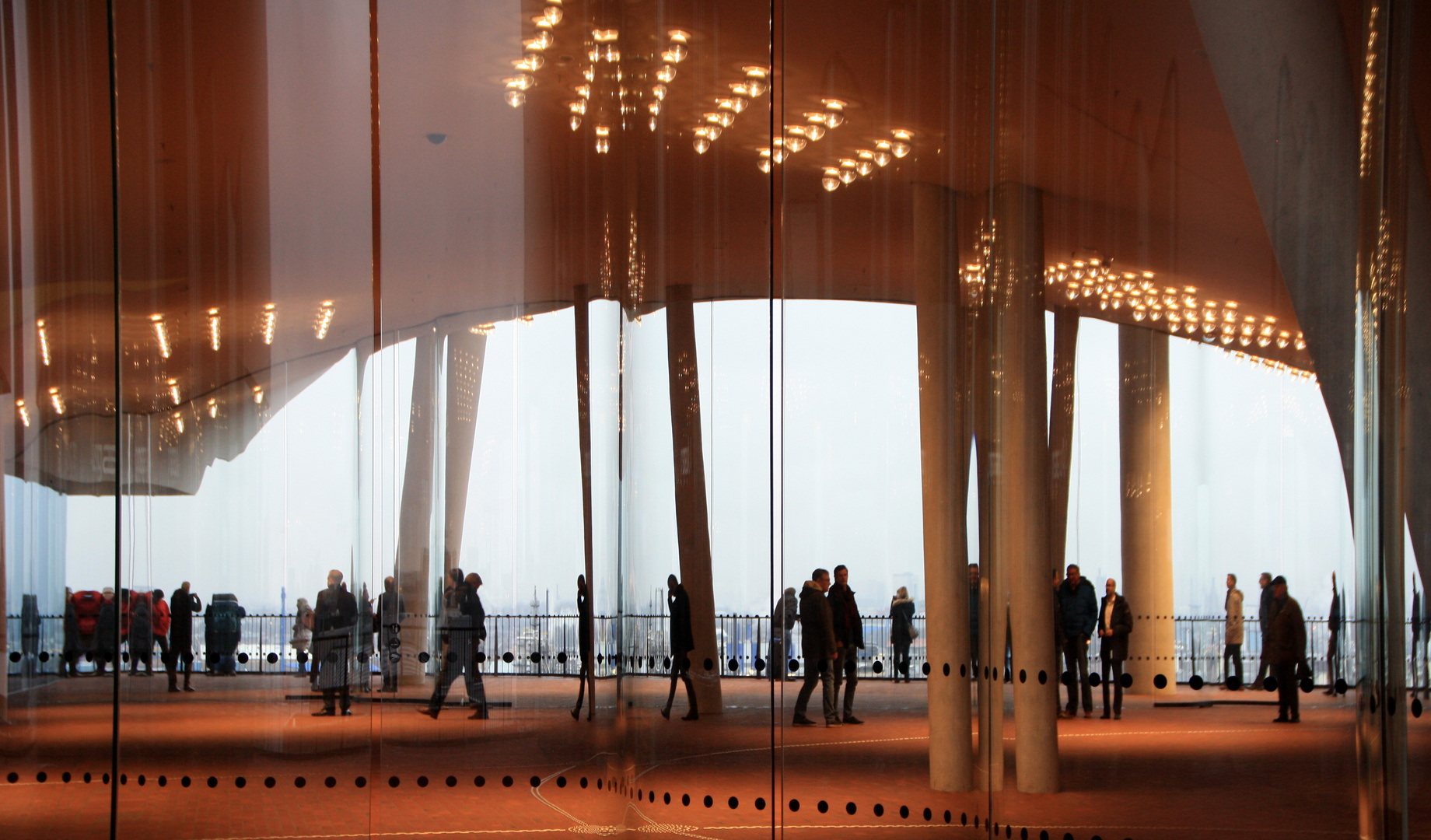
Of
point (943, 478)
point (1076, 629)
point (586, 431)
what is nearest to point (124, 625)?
point (586, 431)

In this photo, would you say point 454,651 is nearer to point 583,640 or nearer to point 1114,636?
point 583,640

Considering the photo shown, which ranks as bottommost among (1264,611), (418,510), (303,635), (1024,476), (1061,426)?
(303,635)

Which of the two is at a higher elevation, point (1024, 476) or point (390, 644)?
point (1024, 476)

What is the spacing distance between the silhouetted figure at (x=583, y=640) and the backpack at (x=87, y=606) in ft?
8.37

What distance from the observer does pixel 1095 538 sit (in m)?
5.36

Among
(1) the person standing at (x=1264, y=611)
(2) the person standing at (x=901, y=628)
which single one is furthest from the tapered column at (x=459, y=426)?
(1) the person standing at (x=1264, y=611)

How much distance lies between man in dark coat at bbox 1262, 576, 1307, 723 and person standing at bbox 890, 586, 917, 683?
1.56 metres

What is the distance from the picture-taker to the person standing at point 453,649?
6.48 meters

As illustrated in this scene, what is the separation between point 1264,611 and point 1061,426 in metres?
1.11

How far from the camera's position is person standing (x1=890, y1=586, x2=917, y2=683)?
5.85 metres

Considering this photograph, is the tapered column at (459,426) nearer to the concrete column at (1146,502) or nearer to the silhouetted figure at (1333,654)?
the concrete column at (1146,502)

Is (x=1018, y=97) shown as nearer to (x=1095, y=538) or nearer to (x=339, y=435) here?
(x=1095, y=538)

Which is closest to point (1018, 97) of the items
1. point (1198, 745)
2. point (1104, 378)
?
point (1104, 378)

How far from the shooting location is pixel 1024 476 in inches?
218
